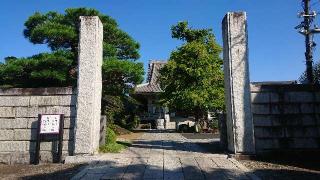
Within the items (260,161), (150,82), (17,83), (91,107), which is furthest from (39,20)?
(150,82)

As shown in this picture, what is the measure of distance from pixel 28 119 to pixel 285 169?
21.7 feet

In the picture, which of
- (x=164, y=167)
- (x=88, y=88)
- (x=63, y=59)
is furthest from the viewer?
(x=63, y=59)

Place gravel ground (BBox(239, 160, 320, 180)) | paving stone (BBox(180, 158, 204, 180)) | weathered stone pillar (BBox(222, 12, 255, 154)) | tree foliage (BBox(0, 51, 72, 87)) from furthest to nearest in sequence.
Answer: tree foliage (BBox(0, 51, 72, 87)), weathered stone pillar (BBox(222, 12, 255, 154)), gravel ground (BBox(239, 160, 320, 180)), paving stone (BBox(180, 158, 204, 180))

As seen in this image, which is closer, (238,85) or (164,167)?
(164,167)

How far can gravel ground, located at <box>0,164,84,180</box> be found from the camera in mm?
7125

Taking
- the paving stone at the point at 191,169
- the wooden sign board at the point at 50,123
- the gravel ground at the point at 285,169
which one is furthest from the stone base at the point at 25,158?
the gravel ground at the point at 285,169

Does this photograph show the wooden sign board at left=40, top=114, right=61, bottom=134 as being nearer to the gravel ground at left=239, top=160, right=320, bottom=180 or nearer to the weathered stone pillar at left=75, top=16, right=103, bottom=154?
the weathered stone pillar at left=75, top=16, right=103, bottom=154

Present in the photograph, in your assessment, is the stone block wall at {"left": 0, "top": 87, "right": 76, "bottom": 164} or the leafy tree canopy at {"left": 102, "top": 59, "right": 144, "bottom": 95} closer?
the stone block wall at {"left": 0, "top": 87, "right": 76, "bottom": 164}

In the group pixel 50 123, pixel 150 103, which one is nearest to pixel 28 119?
pixel 50 123

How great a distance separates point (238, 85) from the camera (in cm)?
945

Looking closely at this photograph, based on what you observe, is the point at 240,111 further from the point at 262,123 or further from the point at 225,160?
the point at 225,160

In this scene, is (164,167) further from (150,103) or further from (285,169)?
(150,103)

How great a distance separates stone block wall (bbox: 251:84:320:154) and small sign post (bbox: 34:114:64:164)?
5182 mm

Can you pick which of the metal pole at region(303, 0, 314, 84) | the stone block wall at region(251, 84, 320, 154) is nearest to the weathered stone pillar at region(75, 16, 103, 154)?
the stone block wall at region(251, 84, 320, 154)
